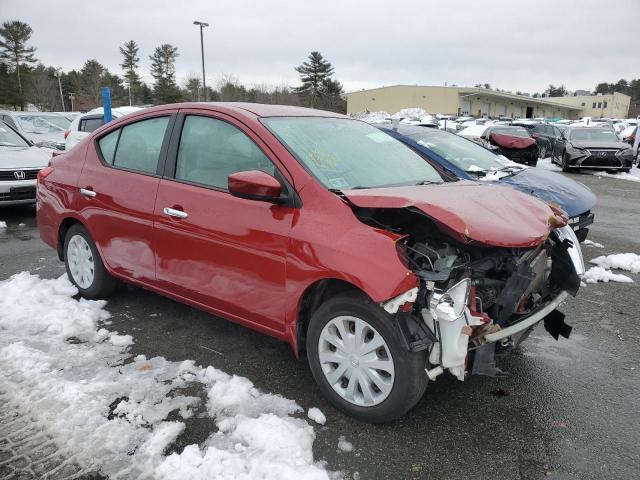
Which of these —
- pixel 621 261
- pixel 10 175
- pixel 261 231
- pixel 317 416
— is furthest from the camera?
pixel 10 175

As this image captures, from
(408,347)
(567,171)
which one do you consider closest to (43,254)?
(408,347)

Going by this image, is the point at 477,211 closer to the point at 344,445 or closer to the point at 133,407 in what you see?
the point at 344,445

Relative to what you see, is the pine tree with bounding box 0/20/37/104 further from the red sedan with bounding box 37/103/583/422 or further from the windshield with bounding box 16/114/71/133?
the red sedan with bounding box 37/103/583/422

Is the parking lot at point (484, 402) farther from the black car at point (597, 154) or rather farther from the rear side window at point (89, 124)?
the black car at point (597, 154)

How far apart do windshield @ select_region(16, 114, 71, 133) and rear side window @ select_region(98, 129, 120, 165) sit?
1072 centimetres

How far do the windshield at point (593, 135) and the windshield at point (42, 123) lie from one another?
625 inches

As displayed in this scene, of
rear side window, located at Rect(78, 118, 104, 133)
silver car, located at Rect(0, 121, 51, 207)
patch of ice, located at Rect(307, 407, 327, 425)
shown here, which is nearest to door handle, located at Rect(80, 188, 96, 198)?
patch of ice, located at Rect(307, 407, 327, 425)

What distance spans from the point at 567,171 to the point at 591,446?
16239 mm

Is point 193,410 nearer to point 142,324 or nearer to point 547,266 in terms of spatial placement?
point 142,324

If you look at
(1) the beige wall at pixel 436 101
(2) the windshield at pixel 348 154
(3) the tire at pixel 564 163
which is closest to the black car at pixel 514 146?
(2) the windshield at pixel 348 154

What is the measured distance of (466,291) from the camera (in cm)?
253

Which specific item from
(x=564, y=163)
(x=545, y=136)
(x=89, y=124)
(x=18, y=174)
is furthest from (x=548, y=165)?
(x=18, y=174)

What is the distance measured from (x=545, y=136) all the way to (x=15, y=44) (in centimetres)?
5862

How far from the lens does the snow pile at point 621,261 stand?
5.70 metres
